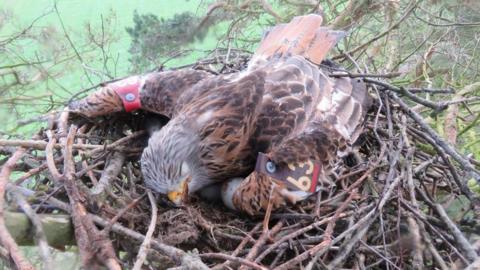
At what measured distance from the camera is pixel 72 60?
13.0 feet

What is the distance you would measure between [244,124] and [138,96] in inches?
23.4

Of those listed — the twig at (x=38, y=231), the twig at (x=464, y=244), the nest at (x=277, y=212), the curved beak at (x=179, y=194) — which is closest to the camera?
the twig at (x=38, y=231)

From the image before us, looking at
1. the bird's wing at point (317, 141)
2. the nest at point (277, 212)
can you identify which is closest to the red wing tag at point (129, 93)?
the nest at point (277, 212)

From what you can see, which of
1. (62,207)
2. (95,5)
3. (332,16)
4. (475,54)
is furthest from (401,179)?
(95,5)

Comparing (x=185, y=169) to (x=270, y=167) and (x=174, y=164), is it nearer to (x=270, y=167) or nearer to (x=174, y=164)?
(x=174, y=164)

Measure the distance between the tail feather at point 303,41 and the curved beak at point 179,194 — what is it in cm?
108

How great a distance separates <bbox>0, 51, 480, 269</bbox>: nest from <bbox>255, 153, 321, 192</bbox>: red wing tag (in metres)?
0.08

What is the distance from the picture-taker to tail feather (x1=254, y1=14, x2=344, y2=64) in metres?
3.14

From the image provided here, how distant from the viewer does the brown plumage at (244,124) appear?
237 centimetres

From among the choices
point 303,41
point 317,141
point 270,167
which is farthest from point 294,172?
point 303,41

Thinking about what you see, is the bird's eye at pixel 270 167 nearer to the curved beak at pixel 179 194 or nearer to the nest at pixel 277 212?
the nest at pixel 277 212

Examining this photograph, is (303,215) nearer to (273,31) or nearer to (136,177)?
(136,177)

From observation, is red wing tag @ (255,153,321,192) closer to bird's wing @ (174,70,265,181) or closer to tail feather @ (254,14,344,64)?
bird's wing @ (174,70,265,181)

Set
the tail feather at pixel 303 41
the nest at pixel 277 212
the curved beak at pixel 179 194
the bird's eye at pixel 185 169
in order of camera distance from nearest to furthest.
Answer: the nest at pixel 277 212, the curved beak at pixel 179 194, the bird's eye at pixel 185 169, the tail feather at pixel 303 41
